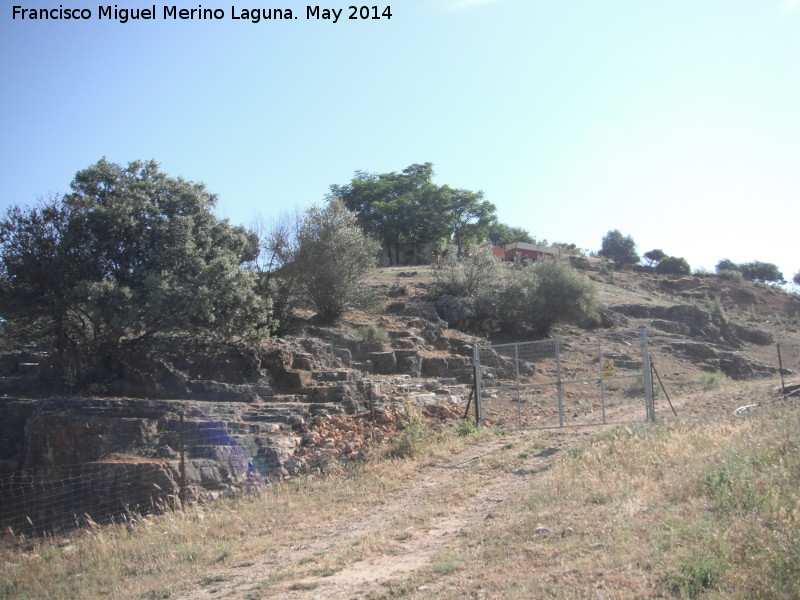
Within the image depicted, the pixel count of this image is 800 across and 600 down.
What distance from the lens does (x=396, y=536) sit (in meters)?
8.19

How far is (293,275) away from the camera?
22688 mm

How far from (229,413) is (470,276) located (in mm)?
17000

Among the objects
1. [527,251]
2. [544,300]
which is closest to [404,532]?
[544,300]

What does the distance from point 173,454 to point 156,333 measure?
14.7ft

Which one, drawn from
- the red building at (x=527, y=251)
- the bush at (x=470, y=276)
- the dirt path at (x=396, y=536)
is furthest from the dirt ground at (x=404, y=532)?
the red building at (x=527, y=251)

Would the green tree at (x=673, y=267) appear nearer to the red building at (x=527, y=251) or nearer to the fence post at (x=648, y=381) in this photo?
the red building at (x=527, y=251)

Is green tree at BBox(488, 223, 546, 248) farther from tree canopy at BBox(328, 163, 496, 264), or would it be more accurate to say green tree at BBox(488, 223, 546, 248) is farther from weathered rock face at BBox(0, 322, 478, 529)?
weathered rock face at BBox(0, 322, 478, 529)

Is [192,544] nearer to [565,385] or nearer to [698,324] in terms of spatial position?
[565,385]

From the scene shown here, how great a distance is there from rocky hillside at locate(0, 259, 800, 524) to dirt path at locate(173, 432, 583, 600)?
2.86 meters

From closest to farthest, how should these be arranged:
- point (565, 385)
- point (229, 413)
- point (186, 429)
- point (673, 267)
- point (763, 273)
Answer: point (186, 429)
point (229, 413)
point (565, 385)
point (673, 267)
point (763, 273)

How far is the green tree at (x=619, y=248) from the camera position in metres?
63.8

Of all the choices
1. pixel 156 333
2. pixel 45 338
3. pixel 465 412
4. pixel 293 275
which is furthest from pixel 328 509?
pixel 293 275

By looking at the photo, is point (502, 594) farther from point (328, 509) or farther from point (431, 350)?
point (431, 350)

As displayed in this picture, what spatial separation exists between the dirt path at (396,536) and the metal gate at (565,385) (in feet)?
8.19
